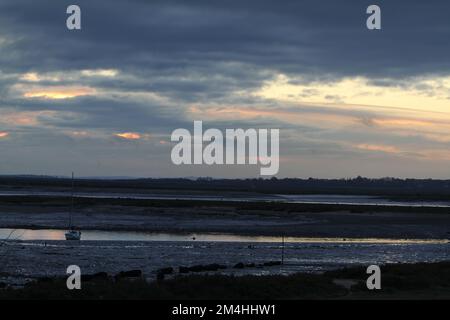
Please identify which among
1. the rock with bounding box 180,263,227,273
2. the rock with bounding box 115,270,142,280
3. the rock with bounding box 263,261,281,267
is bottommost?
the rock with bounding box 263,261,281,267

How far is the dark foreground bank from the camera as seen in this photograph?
754 inches

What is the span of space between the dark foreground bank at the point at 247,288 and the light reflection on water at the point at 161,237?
1987 cm

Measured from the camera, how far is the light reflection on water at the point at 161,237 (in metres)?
44.6

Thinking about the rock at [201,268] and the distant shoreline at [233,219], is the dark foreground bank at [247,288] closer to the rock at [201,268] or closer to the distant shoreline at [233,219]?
the rock at [201,268]

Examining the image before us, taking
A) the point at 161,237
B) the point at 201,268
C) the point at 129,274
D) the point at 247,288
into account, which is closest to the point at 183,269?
the point at 201,268

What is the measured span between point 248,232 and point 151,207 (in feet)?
89.6

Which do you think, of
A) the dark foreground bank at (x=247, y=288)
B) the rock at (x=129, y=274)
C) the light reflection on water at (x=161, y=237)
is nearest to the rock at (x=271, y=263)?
the dark foreground bank at (x=247, y=288)

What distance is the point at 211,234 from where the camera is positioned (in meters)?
50.5

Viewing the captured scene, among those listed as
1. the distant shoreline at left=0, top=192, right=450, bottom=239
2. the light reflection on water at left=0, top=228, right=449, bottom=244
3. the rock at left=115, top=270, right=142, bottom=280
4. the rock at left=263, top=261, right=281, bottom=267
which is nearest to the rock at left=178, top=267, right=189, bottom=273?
the rock at left=115, top=270, right=142, bottom=280

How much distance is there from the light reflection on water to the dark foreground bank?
19.9 m

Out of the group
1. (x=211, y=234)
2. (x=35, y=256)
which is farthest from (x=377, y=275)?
(x=211, y=234)

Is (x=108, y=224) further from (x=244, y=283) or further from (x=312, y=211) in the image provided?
(x=244, y=283)

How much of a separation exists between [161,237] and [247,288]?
25861 millimetres

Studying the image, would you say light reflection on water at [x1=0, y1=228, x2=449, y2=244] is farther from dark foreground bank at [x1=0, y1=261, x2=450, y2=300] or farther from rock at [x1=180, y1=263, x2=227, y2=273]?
dark foreground bank at [x1=0, y1=261, x2=450, y2=300]
